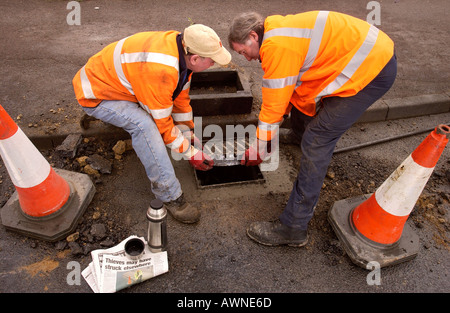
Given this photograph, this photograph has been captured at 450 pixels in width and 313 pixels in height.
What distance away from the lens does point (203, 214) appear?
314cm

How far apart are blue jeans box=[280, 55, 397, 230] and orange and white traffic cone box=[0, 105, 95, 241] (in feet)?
6.42

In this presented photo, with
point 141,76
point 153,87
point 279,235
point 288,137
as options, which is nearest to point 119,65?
point 141,76

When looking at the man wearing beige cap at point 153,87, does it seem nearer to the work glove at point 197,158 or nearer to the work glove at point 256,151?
the work glove at point 197,158

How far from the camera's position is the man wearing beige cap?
2.47m

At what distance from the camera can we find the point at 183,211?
9.82 feet

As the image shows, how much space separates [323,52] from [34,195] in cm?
260

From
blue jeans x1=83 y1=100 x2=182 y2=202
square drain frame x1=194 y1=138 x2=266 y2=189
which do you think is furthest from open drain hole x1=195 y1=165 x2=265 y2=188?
blue jeans x1=83 y1=100 x2=182 y2=202

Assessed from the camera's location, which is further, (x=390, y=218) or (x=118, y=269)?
(x=390, y=218)

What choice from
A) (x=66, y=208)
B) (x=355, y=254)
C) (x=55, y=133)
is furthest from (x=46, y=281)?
(x=355, y=254)

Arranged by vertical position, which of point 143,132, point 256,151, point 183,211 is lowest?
point 183,211

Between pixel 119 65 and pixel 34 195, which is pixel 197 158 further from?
pixel 34 195

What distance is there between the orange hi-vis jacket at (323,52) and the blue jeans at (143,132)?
1053 millimetres

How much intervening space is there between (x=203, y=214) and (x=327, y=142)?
4.44 ft

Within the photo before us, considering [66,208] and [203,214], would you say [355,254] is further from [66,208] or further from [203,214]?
[66,208]
